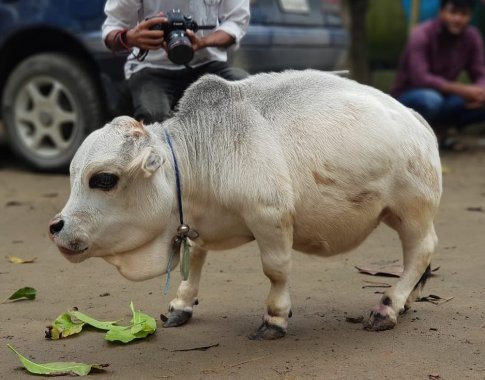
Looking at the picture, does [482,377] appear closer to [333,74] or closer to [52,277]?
[333,74]

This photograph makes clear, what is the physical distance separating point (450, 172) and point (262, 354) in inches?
200

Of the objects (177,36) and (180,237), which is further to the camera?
(177,36)

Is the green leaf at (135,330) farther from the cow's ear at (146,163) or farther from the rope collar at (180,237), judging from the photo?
the cow's ear at (146,163)

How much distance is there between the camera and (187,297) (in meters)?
4.82

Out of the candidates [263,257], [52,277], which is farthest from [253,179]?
[52,277]

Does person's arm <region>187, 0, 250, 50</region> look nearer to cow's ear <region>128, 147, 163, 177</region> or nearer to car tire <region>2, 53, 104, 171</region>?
cow's ear <region>128, 147, 163, 177</region>

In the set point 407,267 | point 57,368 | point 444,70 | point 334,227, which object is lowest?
point 444,70

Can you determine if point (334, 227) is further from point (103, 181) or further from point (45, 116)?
point (45, 116)

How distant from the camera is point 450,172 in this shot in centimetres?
900

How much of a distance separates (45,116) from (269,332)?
4.52 m

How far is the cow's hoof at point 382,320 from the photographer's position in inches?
182

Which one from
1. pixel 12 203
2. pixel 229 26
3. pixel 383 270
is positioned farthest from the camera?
pixel 12 203

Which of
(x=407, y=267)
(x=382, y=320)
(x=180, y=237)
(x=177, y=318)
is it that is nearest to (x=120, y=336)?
(x=177, y=318)

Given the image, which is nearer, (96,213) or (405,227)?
(96,213)
